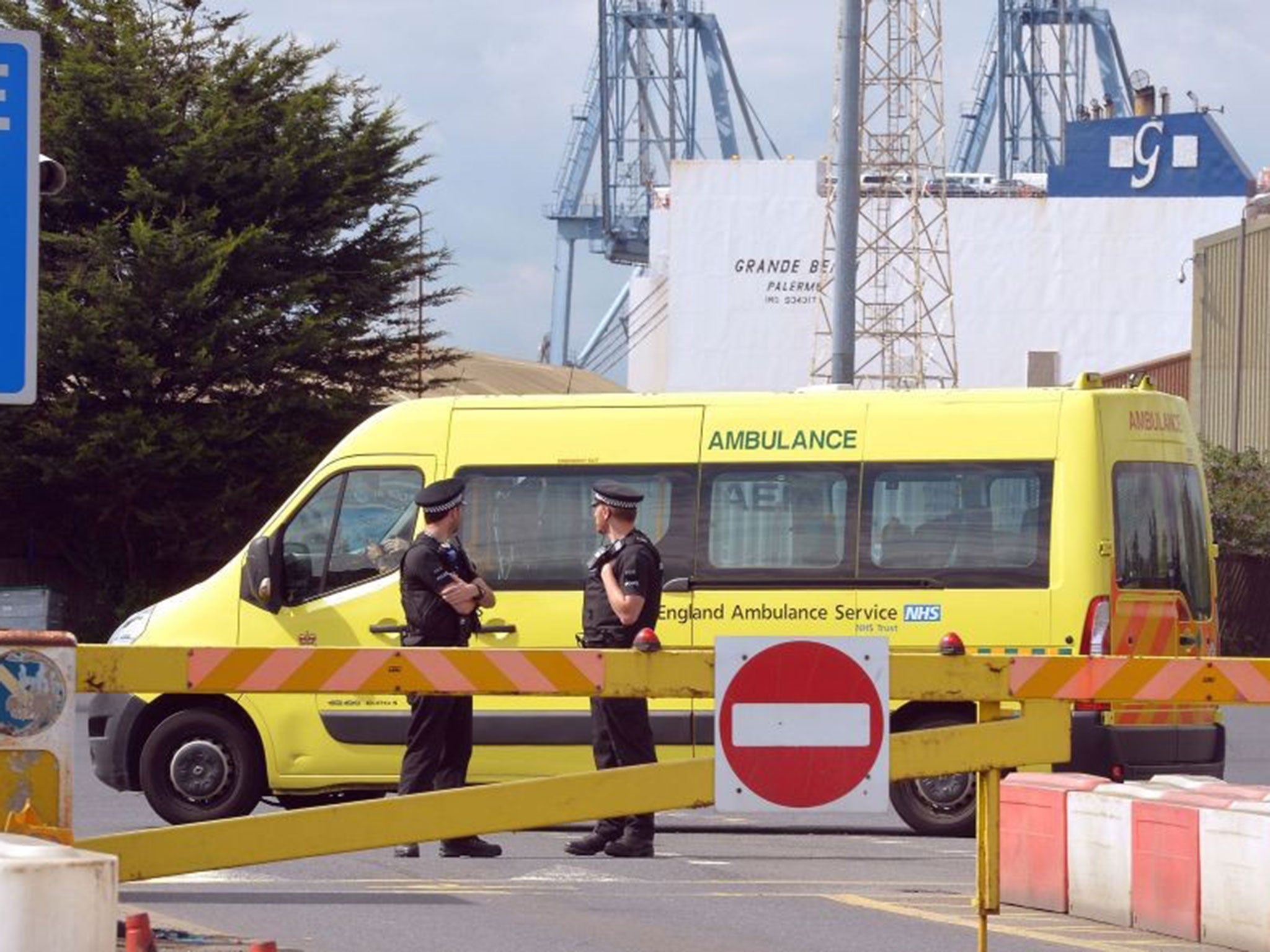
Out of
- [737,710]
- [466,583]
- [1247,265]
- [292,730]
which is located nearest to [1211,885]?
[737,710]

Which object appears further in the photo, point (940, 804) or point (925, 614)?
point (925, 614)

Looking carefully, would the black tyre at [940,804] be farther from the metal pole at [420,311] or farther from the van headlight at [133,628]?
the metal pole at [420,311]

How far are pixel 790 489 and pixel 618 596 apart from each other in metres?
2.73

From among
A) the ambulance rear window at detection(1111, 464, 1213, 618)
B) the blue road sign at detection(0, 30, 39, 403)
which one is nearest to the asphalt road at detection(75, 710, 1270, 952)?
the ambulance rear window at detection(1111, 464, 1213, 618)

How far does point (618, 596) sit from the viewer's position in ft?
41.2

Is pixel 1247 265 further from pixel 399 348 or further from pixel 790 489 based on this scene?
pixel 790 489

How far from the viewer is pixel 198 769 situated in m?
14.6

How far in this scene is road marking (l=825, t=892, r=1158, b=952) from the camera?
9.92m

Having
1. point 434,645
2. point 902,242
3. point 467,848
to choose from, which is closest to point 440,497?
point 434,645

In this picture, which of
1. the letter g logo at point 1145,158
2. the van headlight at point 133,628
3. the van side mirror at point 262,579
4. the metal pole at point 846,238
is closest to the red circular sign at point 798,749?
the van side mirror at point 262,579

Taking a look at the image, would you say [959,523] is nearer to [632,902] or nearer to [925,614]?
[925,614]

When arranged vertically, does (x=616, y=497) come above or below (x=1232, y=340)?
below

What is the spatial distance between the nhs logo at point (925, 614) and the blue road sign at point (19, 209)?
7.27 metres

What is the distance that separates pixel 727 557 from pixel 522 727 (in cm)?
155
